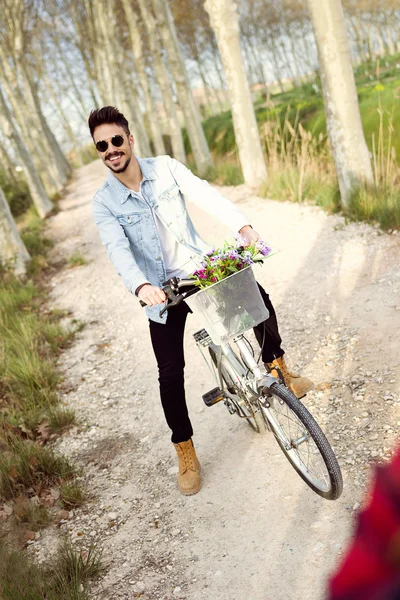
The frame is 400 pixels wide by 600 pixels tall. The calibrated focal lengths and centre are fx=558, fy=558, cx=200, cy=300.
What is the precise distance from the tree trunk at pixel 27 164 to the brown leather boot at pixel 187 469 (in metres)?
14.1

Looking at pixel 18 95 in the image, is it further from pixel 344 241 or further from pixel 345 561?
pixel 345 561

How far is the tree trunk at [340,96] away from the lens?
7.62m

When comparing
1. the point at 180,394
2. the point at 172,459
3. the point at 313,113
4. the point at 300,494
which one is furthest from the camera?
the point at 313,113

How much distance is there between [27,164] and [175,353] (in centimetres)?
1513

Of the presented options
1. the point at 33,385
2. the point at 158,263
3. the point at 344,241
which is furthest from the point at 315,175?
the point at 158,263

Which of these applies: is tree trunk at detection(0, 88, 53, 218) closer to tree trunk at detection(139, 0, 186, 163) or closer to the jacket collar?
tree trunk at detection(139, 0, 186, 163)

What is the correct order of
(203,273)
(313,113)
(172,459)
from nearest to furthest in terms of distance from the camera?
(203,273) → (172,459) → (313,113)

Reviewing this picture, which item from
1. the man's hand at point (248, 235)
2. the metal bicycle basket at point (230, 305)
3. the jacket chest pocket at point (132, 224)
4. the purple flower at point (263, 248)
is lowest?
the metal bicycle basket at point (230, 305)

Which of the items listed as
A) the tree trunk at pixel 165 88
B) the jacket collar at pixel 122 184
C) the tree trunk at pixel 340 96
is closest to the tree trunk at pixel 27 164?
the tree trunk at pixel 165 88

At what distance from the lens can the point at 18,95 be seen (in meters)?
20.8

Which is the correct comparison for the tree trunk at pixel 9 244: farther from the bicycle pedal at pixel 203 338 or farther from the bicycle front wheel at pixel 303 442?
the bicycle front wheel at pixel 303 442

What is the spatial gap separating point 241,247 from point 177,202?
75 centimetres

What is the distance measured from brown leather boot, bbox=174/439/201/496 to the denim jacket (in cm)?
102

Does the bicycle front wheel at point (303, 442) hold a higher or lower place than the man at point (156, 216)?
lower
